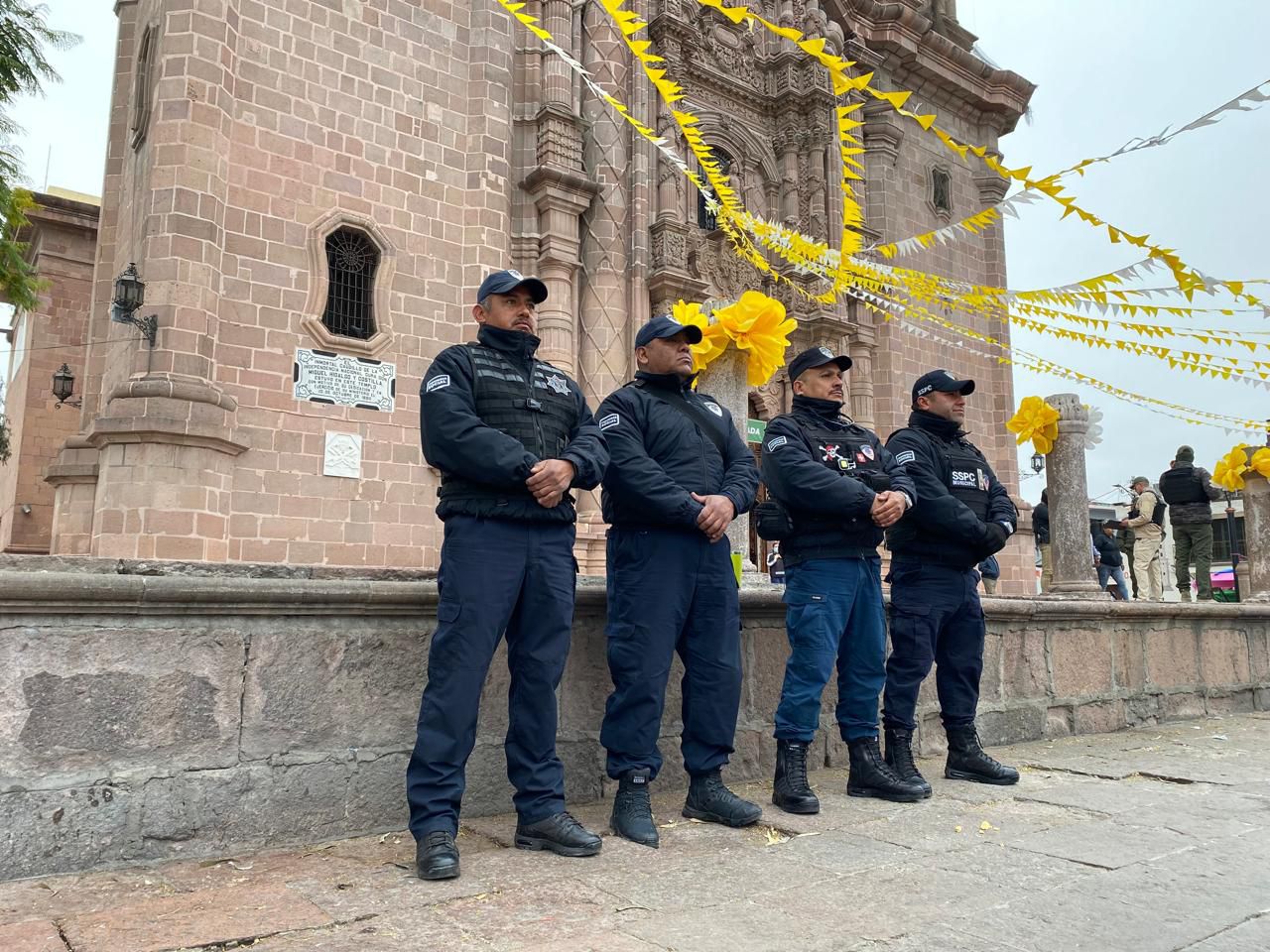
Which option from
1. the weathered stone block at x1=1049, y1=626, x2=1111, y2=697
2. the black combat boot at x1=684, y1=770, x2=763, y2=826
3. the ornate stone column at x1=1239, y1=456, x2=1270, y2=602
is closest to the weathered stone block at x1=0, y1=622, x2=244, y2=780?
the black combat boot at x1=684, y1=770, x2=763, y2=826

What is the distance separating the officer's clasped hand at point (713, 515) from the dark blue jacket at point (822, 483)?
0.56m

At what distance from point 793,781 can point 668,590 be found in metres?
1.08

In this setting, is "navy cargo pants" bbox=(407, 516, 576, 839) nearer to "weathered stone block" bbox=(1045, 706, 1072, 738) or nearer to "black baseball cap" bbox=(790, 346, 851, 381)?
"black baseball cap" bbox=(790, 346, 851, 381)

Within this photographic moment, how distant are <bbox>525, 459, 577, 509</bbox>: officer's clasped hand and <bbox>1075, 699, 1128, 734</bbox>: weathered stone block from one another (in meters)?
5.00

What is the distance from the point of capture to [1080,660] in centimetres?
686

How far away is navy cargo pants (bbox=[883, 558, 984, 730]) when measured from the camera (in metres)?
4.82

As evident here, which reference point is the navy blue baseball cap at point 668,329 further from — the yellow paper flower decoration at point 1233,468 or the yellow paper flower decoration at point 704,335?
the yellow paper flower decoration at point 1233,468

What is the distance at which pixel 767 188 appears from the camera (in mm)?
18594

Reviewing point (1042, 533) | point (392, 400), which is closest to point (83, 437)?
point (392, 400)

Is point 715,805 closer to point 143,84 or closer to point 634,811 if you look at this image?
point 634,811

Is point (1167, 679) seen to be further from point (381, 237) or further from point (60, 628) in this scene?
point (381, 237)

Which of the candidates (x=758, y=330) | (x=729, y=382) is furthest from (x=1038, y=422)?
(x=758, y=330)

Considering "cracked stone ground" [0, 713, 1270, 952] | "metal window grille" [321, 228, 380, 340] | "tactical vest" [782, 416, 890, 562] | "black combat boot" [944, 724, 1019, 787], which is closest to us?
"cracked stone ground" [0, 713, 1270, 952]

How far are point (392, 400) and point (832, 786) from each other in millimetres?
8842
